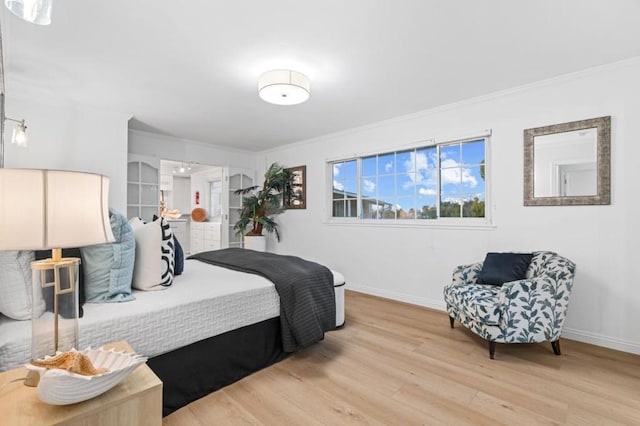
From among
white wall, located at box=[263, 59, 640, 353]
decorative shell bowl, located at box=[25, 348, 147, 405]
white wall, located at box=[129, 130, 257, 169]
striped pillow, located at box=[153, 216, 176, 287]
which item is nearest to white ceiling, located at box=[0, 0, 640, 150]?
white wall, located at box=[263, 59, 640, 353]

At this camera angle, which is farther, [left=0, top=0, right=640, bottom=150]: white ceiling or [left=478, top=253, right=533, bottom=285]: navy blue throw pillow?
[left=478, top=253, right=533, bottom=285]: navy blue throw pillow

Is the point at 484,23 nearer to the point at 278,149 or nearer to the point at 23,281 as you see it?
the point at 23,281

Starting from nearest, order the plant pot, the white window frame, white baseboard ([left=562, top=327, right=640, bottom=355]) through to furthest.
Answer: white baseboard ([left=562, top=327, right=640, bottom=355])
the white window frame
the plant pot

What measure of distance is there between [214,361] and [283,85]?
2108 mm

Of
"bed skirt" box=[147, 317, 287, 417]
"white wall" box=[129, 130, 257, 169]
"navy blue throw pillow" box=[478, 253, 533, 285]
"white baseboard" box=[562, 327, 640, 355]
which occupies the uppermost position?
"white wall" box=[129, 130, 257, 169]

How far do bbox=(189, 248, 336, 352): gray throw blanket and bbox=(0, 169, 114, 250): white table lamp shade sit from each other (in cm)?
145

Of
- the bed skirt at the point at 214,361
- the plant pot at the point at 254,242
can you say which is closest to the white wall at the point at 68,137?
the plant pot at the point at 254,242

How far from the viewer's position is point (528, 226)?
2.95 m

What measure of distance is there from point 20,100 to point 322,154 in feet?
11.7

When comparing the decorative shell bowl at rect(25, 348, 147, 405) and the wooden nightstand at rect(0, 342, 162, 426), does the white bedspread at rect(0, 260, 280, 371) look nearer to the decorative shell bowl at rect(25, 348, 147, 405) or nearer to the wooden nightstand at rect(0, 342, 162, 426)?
the wooden nightstand at rect(0, 342, 162, 426)

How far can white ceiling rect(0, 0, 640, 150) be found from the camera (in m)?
1.90

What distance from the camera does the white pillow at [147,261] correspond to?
75.4 inches

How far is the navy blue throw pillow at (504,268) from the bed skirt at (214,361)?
1925 mm

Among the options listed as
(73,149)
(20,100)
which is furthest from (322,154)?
(20,100)
